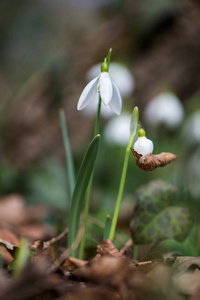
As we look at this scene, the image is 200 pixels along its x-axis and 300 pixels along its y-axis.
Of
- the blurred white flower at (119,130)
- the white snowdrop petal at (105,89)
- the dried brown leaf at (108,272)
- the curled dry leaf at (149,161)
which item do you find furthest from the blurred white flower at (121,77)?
the dried brown leaf at (108,272)

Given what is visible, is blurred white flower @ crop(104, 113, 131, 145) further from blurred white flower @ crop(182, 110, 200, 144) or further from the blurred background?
blurred white flower @ crop(182, 110, 200, 144)

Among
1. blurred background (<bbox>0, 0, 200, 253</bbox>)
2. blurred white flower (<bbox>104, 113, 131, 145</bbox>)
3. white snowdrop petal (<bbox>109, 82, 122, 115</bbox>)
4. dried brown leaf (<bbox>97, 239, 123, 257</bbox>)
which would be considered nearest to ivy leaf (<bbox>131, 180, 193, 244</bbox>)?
dried brown leaf (<bbox>97, 239, 123, 257</bbox>)

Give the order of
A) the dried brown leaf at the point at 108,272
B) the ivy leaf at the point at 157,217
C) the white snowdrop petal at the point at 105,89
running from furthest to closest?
the ivy leaf at the point at 157,217
the white snowdrop petal at the point at 105,89
the dried brown leaf at the point at 108,272

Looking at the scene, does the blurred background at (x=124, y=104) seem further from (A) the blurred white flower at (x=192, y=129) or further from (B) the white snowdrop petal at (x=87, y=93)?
(B) the white snowdrop petal at (x=87, y=93)

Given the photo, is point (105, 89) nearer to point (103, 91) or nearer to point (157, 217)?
point (103, 91)

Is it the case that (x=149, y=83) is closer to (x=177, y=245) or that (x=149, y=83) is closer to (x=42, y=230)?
(x=42, y=230)

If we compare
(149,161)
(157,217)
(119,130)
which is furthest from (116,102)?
(119,130)

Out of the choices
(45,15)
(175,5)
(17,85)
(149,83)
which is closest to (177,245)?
(149,83)
